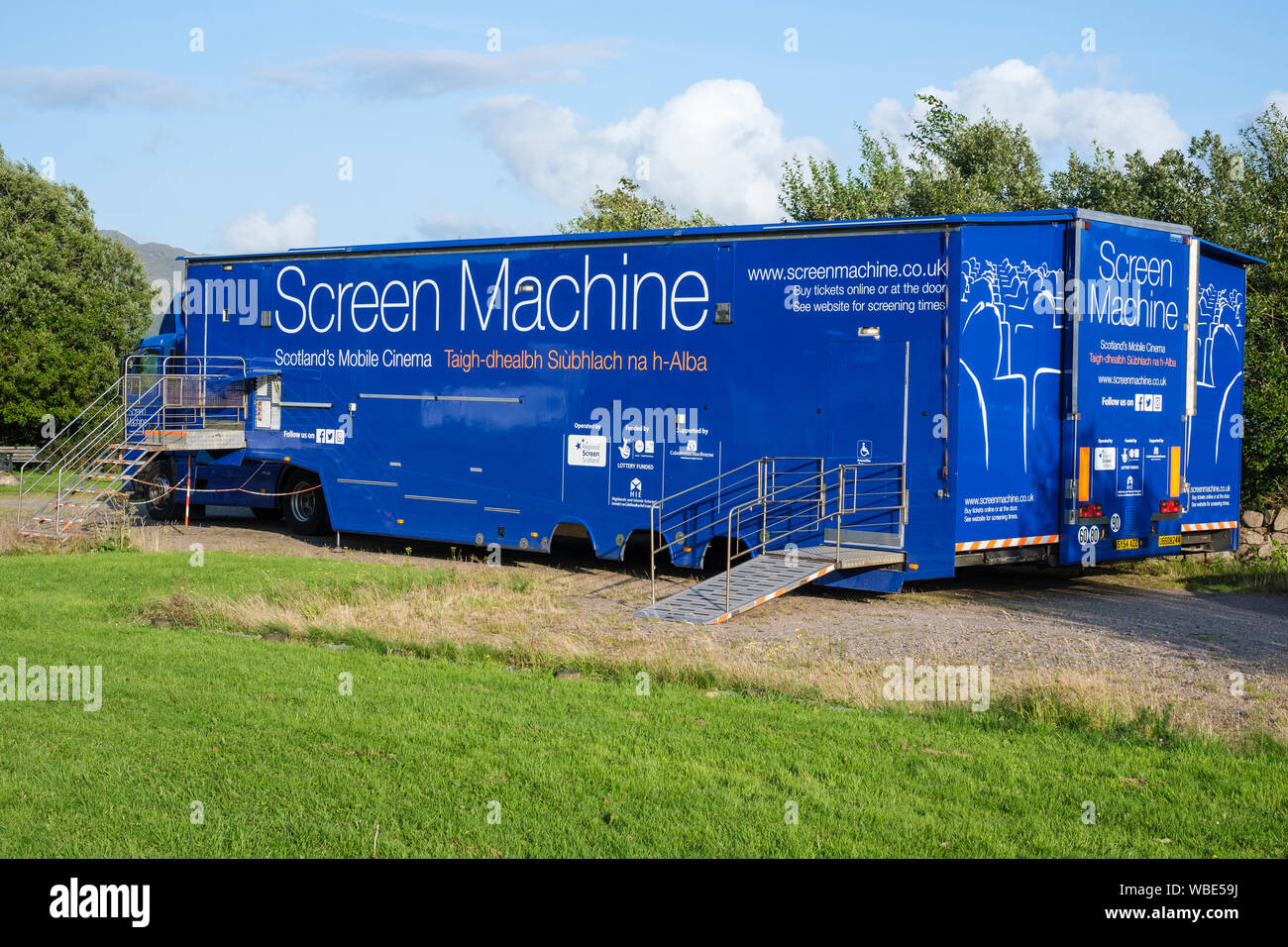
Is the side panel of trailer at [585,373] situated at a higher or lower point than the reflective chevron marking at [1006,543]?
higher

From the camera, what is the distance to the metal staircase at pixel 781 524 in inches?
517

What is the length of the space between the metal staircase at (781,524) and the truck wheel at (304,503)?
22.6ft

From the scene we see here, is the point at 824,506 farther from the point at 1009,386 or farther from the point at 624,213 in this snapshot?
the point at 624,213

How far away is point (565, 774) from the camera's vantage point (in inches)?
267

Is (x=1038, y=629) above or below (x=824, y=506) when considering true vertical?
below

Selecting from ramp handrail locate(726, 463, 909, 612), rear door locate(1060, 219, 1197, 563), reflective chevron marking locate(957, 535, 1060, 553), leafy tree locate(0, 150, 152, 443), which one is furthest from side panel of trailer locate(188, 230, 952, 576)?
leafy tree locate(0, 150, 152, 443)

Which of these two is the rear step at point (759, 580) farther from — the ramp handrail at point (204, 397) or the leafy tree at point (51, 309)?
the leafy tree at point (51, 309)

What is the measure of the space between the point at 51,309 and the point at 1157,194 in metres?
36.2

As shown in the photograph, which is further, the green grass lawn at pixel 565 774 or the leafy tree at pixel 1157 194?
the leafy tree at pixel 1157 194

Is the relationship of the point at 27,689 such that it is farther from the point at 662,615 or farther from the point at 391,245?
the point at 391,245

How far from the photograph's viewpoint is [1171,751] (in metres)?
7.27

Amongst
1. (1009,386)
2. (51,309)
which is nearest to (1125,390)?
(1009,386)

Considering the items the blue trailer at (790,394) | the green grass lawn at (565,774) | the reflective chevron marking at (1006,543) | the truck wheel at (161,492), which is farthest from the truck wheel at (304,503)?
the reflective chevron marking at (1006,543)
